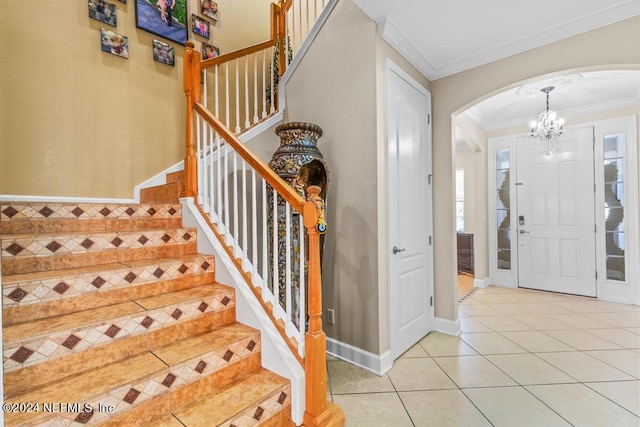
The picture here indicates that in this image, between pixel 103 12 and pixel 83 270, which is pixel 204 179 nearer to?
pixel 83 270

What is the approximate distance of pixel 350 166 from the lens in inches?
95.8

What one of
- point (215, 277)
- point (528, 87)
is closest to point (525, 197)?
point (528, 87)

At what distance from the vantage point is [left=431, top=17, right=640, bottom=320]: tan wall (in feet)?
7.14

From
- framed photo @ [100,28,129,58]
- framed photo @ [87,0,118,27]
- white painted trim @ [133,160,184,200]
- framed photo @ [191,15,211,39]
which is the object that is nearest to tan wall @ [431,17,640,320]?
framed photo @ [191,15,211,39]

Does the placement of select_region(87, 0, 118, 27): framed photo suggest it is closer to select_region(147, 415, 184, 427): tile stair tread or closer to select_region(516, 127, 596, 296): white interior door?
select_region(147, 415, 184, 427): tile stair tread

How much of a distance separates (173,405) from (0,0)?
3305 mm

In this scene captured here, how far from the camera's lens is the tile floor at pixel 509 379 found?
5.77 ft

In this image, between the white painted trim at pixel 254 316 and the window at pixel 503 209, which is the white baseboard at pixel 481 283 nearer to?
the window at pixel 503 209

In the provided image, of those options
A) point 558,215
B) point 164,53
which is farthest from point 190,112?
point 558,215

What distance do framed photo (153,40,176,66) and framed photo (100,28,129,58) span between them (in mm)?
257

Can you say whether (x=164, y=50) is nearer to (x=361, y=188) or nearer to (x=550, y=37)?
(x=361, y=188)

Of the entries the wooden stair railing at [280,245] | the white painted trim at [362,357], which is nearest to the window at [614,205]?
the white painted trim at [362,357]

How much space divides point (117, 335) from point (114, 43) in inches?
110

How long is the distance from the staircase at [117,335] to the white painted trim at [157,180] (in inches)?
36.7
